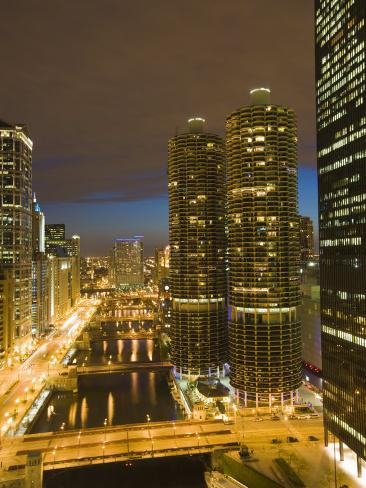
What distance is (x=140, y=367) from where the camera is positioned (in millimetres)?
122688

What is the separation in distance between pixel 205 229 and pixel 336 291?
49.2 meters

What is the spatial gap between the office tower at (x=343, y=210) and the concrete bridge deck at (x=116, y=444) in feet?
60.4

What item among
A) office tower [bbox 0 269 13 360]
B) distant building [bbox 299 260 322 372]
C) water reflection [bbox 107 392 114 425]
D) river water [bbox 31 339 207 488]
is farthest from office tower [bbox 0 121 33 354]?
distant building [bbox 299 260 322 372]

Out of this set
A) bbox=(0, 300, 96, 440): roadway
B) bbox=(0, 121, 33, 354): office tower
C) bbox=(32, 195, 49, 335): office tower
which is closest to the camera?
bbox=(0, 300, 96, 440): roadway

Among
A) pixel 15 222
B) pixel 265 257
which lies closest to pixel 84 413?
pixel 265 257

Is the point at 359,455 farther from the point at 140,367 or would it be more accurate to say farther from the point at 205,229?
the point at 140,367

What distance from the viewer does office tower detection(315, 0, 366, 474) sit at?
57.6 metres

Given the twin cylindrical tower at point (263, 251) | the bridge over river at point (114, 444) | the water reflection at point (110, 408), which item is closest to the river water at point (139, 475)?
the bridge over river at point (114, 444)

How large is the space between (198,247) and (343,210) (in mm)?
50294

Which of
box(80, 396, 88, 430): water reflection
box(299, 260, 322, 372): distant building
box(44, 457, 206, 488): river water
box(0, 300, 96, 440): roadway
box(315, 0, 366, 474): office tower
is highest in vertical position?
box(315, 0, 366, 474): office tower

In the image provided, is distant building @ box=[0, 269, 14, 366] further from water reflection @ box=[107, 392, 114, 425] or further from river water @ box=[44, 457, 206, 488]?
river water @ box=[44, 457, 206, 488]

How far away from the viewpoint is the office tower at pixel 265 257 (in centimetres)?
8906

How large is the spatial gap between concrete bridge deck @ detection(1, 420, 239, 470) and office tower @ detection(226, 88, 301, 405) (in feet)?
56.7

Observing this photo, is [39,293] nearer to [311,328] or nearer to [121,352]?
[121,352]
